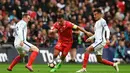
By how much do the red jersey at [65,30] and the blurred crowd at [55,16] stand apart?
9459 millimetres

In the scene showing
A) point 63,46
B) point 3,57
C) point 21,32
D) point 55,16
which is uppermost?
point 21,32

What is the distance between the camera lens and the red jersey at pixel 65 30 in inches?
909

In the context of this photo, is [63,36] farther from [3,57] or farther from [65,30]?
[3,57]

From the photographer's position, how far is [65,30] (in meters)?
23.4

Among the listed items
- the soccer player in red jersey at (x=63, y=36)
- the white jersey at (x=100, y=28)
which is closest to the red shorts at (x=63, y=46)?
the soccer player in red jersey at (x=63, y=36)

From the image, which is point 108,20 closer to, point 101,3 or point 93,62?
point 101,3

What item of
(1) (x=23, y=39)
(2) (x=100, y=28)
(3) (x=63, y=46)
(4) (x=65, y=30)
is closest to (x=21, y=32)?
(1) (x=23, y=39)

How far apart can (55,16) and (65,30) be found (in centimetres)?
1232

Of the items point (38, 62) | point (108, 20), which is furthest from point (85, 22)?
point (38, 62)

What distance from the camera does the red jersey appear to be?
75.7ft

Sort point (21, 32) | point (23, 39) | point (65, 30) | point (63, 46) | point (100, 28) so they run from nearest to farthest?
point (100, 28) → point (21, 32) → point (23, 39) → point (65, 30) → point (63, 46)

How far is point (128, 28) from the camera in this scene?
115ft

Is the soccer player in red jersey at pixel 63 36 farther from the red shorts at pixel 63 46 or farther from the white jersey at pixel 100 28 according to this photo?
the white jersey at pixel 100 28

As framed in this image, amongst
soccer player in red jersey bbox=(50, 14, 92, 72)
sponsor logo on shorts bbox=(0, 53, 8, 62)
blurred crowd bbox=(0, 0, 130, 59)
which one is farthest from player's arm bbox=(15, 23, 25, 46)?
sponsor logo on shorts bbox=(0, 53, 8, 62)
